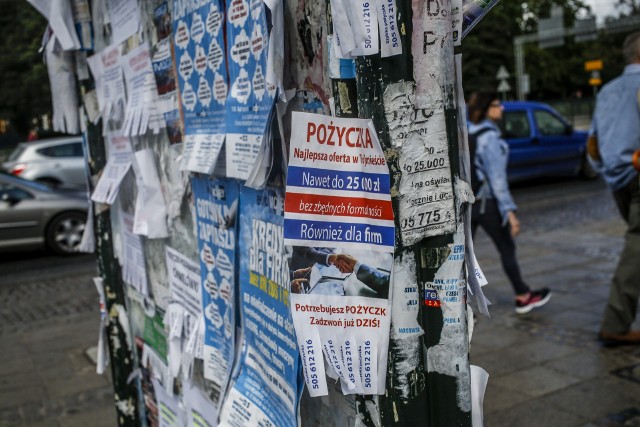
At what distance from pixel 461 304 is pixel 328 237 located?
0.25 meters

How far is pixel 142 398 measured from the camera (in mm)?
2695

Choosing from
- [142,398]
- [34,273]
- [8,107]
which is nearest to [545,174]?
[34,273]

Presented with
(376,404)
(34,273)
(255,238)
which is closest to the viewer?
(376,404)

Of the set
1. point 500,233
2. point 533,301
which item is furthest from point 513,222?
point 533,301

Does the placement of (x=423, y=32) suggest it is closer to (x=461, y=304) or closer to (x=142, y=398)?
(x=461, y=304)

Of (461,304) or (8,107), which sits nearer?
(461,304)

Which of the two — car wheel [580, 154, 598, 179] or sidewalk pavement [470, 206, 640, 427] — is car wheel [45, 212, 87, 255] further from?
car wheel [580, 154, 598, 179]

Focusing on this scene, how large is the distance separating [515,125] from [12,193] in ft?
30.7

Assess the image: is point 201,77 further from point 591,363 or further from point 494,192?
point 494,192

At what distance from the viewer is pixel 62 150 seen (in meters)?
16.6

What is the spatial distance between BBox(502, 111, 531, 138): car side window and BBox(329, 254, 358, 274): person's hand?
43.7ft

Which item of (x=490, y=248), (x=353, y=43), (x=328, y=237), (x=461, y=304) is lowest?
(x=490, y=248)

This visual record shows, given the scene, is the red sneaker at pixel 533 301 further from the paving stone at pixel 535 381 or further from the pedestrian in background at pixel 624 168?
the paving stone at pixel 535 381

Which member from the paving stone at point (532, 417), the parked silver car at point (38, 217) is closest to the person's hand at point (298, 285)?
the paving stone at point (532, 417)
